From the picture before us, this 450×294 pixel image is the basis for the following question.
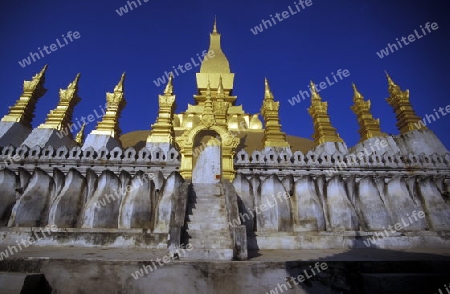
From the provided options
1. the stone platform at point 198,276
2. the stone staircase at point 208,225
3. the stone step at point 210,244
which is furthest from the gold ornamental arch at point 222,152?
the stone platform at point 198,276

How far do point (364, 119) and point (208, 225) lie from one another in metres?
13.8

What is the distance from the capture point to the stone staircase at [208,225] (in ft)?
17.1

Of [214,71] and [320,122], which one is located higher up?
[214,71]

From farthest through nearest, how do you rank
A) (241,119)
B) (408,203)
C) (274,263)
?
(241,119)
(408,203)
(274,263)

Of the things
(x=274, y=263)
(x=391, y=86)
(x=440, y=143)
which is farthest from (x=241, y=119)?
(x=274, y=263)

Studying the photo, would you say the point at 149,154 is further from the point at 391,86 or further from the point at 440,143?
the point at 391,86

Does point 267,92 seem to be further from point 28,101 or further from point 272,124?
point 28,101

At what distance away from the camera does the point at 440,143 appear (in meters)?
Result: 12.9

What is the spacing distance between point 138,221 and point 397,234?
824cm

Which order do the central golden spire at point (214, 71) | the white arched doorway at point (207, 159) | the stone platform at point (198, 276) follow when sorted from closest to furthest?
the stone platform at point (198, 276) < the white arched doorway at point (207, 159) < the central golden spire at point (214, 71)

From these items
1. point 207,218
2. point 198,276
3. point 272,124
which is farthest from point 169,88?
point 198,276

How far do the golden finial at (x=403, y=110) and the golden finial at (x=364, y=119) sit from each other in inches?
44.5

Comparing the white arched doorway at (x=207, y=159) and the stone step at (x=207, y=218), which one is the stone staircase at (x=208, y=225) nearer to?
the stone step at (x=207, y=218)

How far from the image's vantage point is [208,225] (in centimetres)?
635
